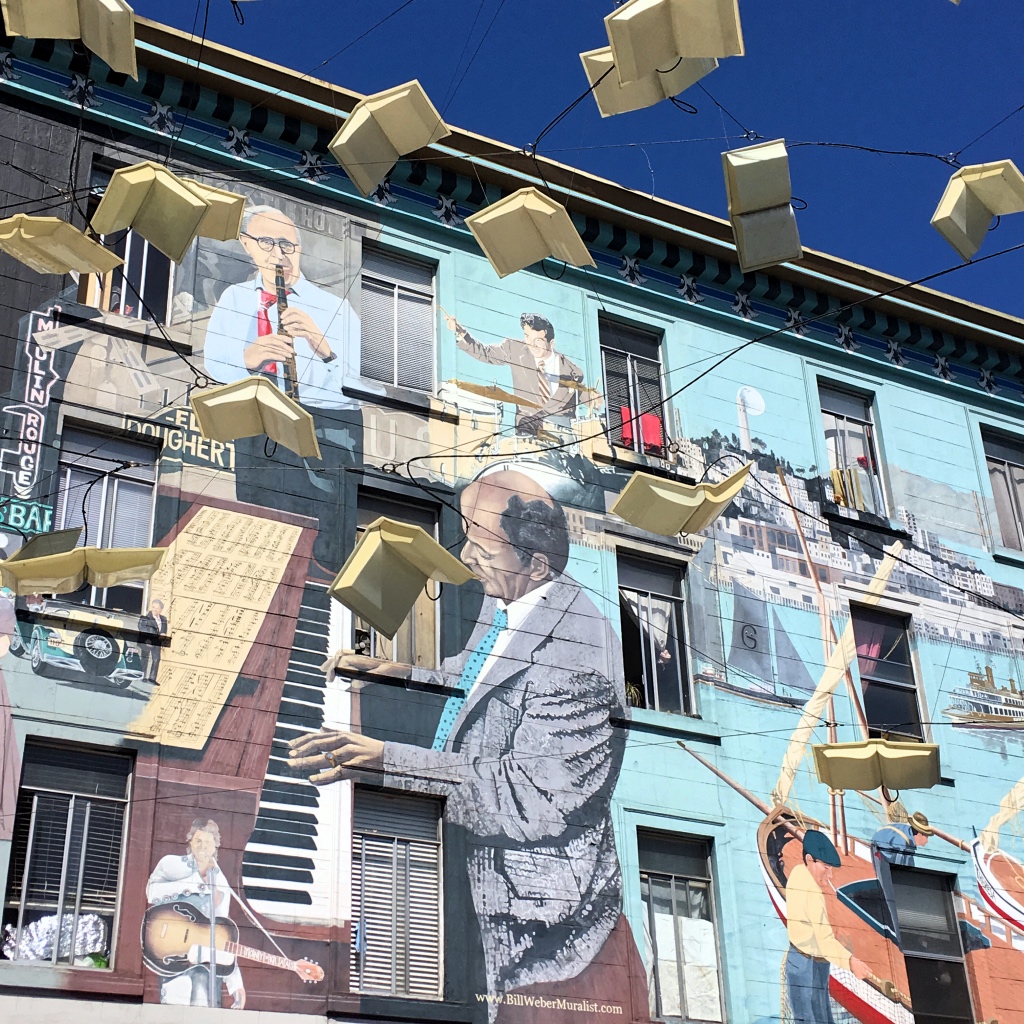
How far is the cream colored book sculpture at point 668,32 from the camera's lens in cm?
1176

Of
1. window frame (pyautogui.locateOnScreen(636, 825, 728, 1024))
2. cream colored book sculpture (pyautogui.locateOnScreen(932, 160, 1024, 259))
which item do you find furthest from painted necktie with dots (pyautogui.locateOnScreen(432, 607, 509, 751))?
cream colored book sculpture (pyautogui.locateOnScreen(932, 160, 1024, 259))

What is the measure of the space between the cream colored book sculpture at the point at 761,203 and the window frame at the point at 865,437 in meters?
8.26

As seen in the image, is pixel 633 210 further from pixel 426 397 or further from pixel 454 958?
pixel 454 958

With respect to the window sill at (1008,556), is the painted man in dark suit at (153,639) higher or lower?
lower

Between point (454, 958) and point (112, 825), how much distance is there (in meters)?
3.62

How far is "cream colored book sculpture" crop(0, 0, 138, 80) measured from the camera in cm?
1205

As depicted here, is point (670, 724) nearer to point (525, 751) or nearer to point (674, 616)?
point (674, 616)

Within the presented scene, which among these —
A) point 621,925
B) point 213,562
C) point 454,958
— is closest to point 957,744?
point 621,925

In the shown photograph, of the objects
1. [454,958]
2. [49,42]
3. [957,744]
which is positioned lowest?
[454,958]

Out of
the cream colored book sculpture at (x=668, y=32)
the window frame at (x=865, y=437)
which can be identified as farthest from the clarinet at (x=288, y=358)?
the window frame at (x=865, y=437)

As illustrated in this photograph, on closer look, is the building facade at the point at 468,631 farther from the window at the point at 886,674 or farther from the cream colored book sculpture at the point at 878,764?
the cream colored book sculpture at the point at 878,764

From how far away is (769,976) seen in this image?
16812 mm

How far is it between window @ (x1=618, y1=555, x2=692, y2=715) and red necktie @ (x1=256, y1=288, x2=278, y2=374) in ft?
16.0

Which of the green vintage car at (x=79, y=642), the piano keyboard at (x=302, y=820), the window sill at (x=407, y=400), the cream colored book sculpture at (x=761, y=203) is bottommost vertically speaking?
the piano keyboard at (x=302, y=820)
